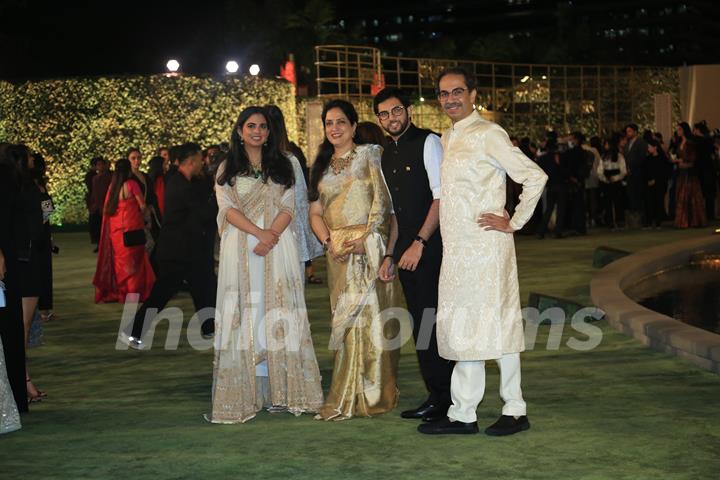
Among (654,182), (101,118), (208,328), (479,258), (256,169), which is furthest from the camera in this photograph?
(101,118)

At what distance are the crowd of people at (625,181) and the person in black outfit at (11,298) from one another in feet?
40.4

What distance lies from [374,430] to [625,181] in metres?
15.4

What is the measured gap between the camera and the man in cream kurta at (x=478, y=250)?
6.25m

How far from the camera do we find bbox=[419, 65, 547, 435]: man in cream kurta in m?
6.25

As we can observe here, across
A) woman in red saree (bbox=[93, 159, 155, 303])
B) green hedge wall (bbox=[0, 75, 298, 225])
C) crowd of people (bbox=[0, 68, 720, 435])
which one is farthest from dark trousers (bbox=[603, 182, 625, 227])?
crowd of people (bbox=[0, 68, 720, 435])

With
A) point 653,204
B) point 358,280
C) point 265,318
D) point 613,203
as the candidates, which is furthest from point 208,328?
point 653,204

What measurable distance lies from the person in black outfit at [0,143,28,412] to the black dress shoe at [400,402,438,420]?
7.65 ft

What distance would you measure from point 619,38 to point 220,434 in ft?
338

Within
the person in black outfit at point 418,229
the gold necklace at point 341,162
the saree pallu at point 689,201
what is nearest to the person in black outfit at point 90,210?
the saree pallu at point 689,201

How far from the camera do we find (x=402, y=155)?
6.82 meters

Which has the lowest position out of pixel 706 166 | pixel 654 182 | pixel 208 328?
pixel 208 328

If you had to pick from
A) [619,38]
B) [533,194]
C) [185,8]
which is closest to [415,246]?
[533,194]

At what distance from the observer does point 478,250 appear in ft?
20.6

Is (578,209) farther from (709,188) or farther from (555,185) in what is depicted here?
(709,188)
